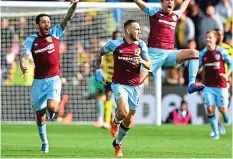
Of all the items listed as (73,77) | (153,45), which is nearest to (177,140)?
(153,45)

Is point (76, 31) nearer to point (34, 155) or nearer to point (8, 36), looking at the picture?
point (8, 36)

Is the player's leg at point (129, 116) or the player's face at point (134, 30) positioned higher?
the player's face at point (134, 30)

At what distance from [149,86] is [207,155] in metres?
10.5

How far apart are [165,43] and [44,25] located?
86.7 inches

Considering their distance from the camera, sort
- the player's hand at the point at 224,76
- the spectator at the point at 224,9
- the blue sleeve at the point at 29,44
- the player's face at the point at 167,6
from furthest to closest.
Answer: the spectator at the point at 224,9, the player's hand at the point at 224,76, the player's face at the point at 167,6, the blue sleeve at the point at 29,44

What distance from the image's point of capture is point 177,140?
19.7 m

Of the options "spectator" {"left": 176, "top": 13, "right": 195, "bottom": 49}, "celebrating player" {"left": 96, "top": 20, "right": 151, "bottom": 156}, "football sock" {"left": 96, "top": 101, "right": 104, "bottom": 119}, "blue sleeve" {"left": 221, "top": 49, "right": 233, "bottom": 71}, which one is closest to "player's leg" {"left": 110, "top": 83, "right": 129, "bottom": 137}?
"celebrating player" {"left": 96, "top": 20, "right": 151, "bottom": 156}

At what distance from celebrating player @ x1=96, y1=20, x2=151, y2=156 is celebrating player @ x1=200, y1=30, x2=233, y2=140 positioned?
204 inches

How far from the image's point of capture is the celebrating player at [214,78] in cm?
2056

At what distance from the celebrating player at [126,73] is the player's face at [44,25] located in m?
1.16

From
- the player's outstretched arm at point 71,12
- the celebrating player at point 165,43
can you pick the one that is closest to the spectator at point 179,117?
the celebrating player at point 165,43

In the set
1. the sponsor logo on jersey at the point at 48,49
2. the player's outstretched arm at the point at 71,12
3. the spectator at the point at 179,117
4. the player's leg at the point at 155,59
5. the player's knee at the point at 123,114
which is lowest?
the spectator at the point at 179,117

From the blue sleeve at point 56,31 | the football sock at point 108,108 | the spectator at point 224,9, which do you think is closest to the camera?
the blue sleeve at point 56,31

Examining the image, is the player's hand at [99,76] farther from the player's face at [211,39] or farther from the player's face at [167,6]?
the player's face at [211,39]
